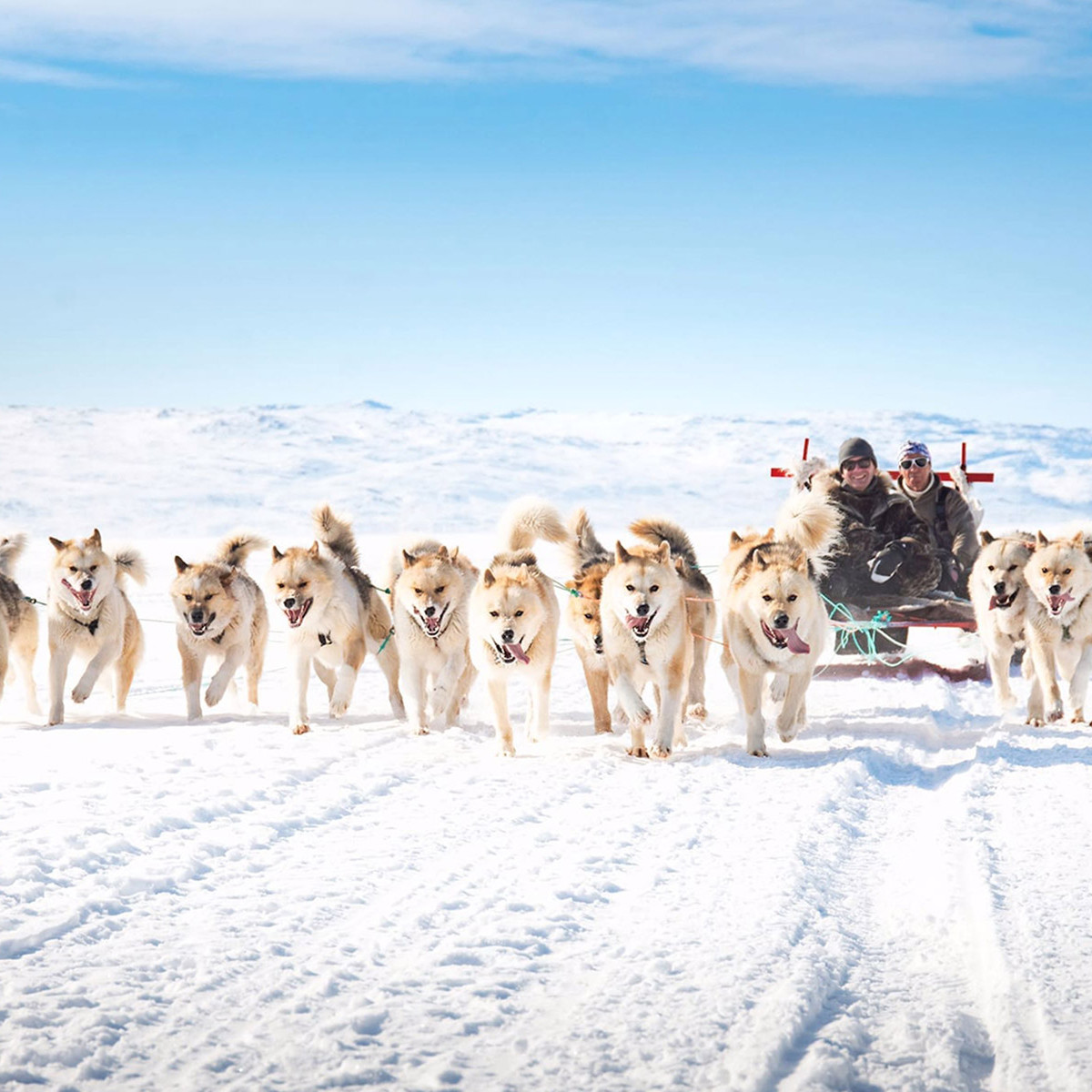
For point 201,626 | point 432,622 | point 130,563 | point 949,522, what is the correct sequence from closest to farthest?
1. point 432,622
2. point 201,626
3. point 130,563
4. point 949,522

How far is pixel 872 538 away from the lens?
9.55m

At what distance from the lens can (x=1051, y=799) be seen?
507cm

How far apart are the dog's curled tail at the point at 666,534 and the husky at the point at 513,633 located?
0.85 metres

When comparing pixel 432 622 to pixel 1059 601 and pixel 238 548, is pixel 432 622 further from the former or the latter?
pixel 1059 601

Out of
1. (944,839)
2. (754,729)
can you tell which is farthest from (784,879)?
(754,729)

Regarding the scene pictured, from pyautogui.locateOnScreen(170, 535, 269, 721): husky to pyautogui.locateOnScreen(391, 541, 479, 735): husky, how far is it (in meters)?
1.05

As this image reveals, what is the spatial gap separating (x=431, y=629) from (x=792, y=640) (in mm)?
1764

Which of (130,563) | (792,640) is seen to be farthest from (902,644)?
(130,563)

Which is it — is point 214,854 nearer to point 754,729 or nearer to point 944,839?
point 944,839

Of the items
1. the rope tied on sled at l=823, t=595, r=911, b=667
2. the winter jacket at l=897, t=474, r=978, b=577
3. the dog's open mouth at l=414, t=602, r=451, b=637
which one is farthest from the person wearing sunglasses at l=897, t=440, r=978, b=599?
the dog's open mouth at l=414, t=602, r=451, b=637

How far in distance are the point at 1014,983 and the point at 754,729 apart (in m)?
3.14

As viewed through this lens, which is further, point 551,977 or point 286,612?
point 286,612

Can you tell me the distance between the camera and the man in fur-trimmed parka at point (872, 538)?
9438mm

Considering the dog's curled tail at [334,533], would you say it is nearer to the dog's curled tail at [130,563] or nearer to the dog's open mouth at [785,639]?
the dog's curled tail at [130,563]
